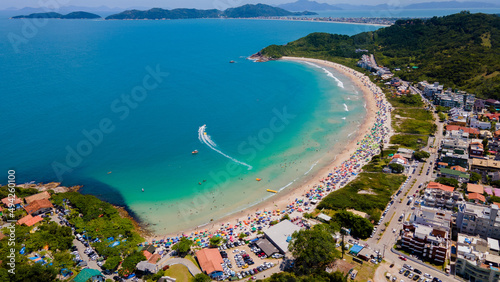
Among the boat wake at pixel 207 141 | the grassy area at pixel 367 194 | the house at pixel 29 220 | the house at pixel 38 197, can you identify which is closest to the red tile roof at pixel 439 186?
the grassy area at pixel 367 194

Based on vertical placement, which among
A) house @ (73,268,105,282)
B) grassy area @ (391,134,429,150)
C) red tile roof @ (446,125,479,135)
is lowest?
house @ (73,268,105,282)

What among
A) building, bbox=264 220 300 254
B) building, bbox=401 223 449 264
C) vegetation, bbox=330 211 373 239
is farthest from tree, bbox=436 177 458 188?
building, bbox=264 220 300 254

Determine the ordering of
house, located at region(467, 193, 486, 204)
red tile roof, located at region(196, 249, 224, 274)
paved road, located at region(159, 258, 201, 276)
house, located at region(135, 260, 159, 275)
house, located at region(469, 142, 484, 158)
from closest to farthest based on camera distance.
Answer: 1. house, located at region(135, 260, 159, 275)
2. red tile roof, located at region(196, 249, 224, 274)
3. paved road, located at region(159, 258, 201, 276)
4. house, located at region(467, 193, 486, 204)
5. house, located at region(469, 142, 484, 158)

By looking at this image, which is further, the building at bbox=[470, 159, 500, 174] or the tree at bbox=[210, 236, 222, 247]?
the building at bbox=[470, 159, 500, 174]

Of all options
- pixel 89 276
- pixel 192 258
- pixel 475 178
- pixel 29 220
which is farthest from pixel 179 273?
pixel 475 178

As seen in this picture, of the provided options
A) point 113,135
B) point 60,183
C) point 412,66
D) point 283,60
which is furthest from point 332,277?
point 283,60

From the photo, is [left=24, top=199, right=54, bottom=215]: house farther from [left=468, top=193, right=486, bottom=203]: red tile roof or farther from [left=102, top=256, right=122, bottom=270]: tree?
[left=468, top=193, right=486, bottom=203]: red tile roof

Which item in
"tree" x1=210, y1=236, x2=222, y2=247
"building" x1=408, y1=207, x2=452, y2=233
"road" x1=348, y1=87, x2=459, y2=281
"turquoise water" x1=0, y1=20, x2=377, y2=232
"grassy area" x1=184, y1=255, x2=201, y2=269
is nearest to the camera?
"road" x1=348, y1=87, x2=459, y2=281

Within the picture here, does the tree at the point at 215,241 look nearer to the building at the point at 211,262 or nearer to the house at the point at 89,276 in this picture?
the building at the point at 211,262
